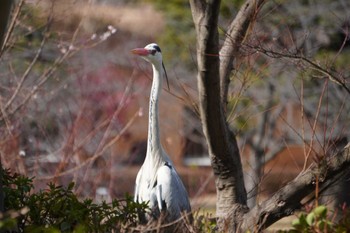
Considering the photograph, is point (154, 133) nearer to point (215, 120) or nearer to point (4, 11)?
point (215, 120)

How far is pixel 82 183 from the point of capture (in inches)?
443

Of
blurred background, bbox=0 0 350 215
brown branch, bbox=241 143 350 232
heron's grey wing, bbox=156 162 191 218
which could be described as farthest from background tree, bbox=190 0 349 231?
blurred background, bbox=0 0 350 215

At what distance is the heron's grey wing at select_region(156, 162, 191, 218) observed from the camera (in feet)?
24.9

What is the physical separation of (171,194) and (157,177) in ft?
0.91

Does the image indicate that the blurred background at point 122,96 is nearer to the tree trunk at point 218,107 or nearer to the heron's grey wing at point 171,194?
the heron's grey wing at point 171,194

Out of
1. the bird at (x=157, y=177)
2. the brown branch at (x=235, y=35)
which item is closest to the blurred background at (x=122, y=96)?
the bird at (x=157, y=177)

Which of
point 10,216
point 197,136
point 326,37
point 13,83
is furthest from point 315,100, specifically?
point 10,216

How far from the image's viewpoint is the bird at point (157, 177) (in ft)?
25.0

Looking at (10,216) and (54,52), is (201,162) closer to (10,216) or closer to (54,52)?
(54,52)

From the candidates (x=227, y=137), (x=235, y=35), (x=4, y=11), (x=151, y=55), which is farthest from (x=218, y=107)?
(x=4, y=11)

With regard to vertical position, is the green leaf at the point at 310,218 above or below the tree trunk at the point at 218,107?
below

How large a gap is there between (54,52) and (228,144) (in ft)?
36.3

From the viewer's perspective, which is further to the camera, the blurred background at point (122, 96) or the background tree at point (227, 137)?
the blurred background at point (122, 96)

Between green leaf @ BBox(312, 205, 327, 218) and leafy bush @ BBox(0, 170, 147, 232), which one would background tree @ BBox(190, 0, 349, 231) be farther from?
green leaf @ BBox(312, 205, 327, 218)
